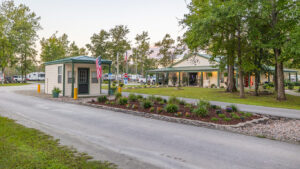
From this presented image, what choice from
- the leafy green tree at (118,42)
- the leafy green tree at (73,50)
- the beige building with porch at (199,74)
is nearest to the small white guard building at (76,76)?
the beige building with porch at (199,74)

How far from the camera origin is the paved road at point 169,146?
4.25m

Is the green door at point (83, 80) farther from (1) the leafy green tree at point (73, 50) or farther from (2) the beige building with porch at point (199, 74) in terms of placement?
(1) the leafy green tree at point (73, 50)

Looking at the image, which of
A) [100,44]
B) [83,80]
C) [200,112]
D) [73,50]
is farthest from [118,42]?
[200,112]

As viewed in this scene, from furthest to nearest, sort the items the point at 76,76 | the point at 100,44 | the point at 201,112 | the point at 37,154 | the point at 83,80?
the point at 100,44
the point at 83,80
the point at 76,76
the point at 201,112
the point at 37,154

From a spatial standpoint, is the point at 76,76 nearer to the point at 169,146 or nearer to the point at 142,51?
the point at 169,146

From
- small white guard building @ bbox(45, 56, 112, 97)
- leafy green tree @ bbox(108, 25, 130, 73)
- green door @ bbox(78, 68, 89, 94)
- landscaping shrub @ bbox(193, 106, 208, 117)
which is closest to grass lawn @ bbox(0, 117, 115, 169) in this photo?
landscaping shrub @ bbox(193, 106, 208, 117)

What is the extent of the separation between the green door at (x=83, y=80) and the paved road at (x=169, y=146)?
10.9 m

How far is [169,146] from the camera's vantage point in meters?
5.26

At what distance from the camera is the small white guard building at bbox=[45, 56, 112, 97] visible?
17.6 meters

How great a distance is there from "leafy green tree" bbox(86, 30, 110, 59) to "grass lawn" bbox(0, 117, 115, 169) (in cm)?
5480

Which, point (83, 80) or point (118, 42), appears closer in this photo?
point (83, 80)

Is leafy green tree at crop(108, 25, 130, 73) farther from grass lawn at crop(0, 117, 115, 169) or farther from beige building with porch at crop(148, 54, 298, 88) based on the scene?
grass lawn at crop(0, 117, 115, 169)

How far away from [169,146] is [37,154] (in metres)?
3.04

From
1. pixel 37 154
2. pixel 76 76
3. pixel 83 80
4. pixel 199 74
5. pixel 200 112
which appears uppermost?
pixel 199 74
